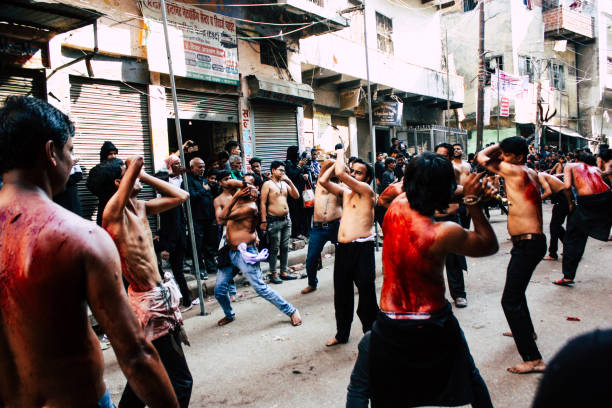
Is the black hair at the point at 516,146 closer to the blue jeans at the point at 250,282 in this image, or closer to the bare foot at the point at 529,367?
the bare foot at the point at 529,367

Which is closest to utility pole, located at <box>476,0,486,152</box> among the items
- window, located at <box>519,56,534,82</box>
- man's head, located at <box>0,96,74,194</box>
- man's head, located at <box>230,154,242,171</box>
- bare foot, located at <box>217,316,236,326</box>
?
window, located at <box>519,56,534,82</box>

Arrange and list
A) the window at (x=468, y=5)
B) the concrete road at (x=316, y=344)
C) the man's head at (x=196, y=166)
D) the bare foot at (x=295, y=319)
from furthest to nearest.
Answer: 1. the window at (x=468, y=5)
2. the man's head at (x=196, y=166)
3. the bare foot at (x=295, y=319)
4. the concrete road at (x=316, y=344)

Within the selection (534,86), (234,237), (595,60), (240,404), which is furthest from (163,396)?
(595,60)

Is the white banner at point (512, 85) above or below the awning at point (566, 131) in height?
above

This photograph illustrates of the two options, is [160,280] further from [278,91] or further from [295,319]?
[278,91]

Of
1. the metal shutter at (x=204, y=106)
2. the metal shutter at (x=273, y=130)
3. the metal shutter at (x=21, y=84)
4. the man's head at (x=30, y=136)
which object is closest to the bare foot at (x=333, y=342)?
the man's head at (x=30, y=136)

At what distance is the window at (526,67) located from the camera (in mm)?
26130

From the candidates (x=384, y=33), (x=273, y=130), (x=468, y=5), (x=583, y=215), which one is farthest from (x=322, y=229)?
(x=468, y=5)

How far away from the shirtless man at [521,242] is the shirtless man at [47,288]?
2.97m

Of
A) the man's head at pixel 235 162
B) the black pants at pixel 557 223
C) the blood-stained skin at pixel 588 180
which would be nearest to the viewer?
the blood-stained skin at pixel 588 180

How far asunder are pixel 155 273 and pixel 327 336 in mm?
2389

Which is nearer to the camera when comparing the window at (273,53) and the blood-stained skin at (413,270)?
the blood-stained skin at (413,270)

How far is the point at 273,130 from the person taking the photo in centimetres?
1165

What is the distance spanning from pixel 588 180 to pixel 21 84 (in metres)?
8.72
